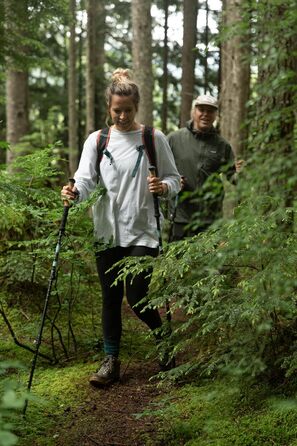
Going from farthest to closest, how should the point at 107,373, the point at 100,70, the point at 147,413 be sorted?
the point at 100,70 < the point at 107,373 < the point at 147,413

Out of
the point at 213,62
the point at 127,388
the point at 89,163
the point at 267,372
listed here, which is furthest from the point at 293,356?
the point at 213,62

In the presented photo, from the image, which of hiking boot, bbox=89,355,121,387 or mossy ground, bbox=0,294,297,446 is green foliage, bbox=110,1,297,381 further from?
hiking boot, bbox=89,355,121,387

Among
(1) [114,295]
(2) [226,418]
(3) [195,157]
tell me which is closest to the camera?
(2) [226,418]

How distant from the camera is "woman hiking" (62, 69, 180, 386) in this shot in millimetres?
4266

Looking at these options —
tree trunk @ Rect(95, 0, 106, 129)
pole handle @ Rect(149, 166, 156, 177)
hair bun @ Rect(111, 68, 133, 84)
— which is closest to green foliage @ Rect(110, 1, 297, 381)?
pole handle @ Rect(149, 166, 156, 177)

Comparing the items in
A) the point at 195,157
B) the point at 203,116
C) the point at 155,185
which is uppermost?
the point at 203,116

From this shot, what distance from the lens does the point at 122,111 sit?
425 centimetres

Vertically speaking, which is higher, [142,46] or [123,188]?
[142,46]

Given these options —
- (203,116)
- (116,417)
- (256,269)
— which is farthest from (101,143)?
(116,417)

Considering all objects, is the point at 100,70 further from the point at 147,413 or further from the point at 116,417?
the point at 147,413

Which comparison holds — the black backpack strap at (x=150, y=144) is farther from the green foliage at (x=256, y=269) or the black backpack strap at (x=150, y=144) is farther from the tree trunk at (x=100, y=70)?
the tree trunk at (x=100, y=70)

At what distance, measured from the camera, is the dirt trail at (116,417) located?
3.29 m

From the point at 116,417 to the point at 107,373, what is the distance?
58cm

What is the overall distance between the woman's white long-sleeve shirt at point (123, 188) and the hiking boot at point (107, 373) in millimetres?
1008
